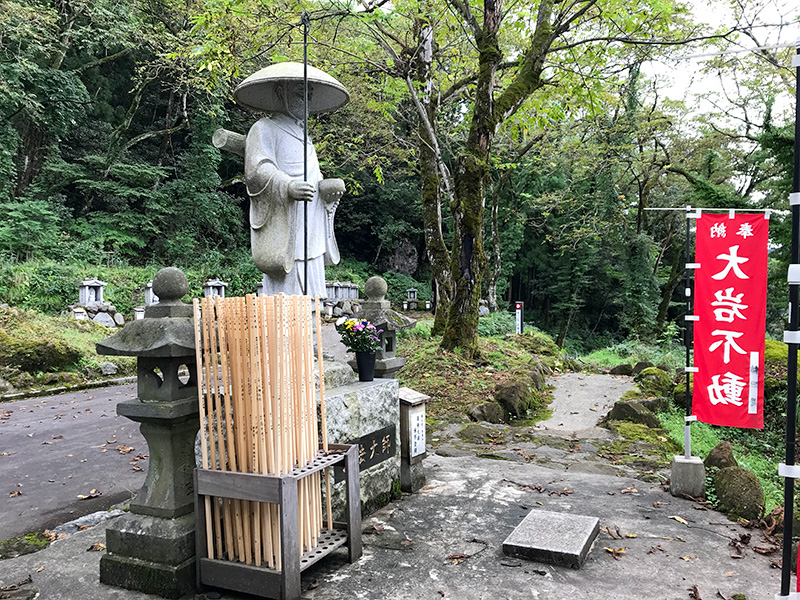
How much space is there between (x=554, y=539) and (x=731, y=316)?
2.54 meters

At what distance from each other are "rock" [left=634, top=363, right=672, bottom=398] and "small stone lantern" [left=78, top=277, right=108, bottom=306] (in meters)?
13.4

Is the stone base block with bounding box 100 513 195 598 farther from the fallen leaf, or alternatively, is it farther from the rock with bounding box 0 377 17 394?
the rock with bounding box 0 377 17 394

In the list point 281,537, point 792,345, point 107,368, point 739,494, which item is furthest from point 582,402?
point 107,368

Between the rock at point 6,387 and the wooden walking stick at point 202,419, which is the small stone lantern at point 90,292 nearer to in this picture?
the rock at point 6,387

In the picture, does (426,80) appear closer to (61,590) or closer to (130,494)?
(130,494)

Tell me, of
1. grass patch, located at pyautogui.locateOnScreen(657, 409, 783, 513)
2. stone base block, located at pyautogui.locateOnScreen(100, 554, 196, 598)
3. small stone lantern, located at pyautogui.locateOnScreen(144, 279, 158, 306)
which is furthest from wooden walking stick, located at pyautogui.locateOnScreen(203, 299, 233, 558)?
small stone lantern, located at pyautogui.locateOnScreen(144, 279, 158, 306)

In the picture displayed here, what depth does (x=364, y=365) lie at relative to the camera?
202 inches

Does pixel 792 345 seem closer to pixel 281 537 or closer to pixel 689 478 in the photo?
pixel 281 537

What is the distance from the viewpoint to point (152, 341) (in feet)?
10.8

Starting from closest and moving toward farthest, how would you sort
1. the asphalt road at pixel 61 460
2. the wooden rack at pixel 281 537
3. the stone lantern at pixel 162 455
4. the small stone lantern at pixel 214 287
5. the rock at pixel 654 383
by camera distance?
the wooden rack at pixel 281 537
the stone lantern at pixel 162 455
the asphalt road at pixel 61 460
the rock at pixel 654 383
the small stone lantern at pixel 214 287

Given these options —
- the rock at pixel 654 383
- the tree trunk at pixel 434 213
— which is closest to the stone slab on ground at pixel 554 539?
the rock at pixel 654 383

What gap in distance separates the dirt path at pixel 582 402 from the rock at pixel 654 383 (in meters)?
0.39

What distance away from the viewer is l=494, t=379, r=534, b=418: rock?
30.1 feet

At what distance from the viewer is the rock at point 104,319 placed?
48.8 feet
